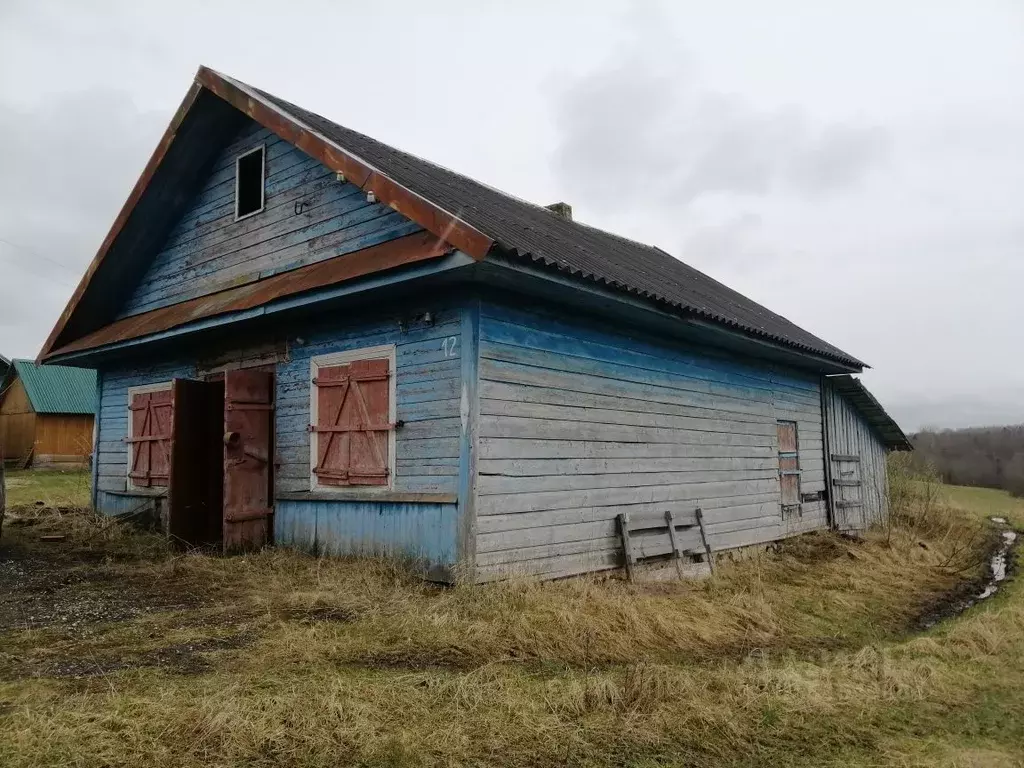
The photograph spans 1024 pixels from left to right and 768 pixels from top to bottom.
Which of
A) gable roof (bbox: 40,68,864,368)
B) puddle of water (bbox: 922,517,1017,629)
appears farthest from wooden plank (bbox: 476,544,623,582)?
puddle of water (bbox: 922,517,1017,629)

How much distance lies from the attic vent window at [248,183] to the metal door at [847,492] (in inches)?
405

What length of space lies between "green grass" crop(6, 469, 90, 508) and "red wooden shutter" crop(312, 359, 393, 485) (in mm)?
8314

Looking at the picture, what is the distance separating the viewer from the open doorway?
8133mm

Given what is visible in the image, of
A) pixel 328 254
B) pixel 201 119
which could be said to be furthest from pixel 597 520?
pixel 201 119

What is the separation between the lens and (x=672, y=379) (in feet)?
29.5

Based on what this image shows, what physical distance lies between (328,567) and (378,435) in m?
1.34

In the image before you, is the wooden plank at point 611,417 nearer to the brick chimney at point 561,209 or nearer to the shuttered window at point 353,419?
the shuttered window at point 353,419

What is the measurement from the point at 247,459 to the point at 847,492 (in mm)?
10395

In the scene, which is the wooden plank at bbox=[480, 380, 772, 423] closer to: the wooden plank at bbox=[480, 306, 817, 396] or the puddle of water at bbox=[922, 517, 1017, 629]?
the wooden plank at bbox=[480, 306, 817, 396]

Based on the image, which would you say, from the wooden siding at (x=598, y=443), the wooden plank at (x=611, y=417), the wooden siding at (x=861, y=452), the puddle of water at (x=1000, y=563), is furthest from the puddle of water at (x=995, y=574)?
the wooden plank at (x=611, y=417)

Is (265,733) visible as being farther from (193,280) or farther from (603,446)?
(193,280)

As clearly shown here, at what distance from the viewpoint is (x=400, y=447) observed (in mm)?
7051

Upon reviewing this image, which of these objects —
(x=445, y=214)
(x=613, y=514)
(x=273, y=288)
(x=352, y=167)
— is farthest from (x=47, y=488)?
(x=445, y=214)

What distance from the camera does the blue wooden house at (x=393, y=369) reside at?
6613 millimetres
